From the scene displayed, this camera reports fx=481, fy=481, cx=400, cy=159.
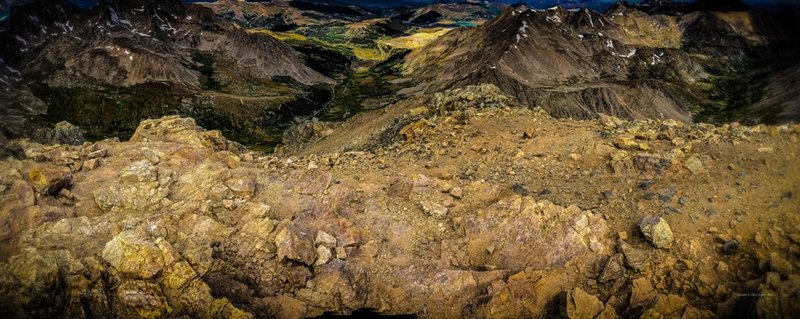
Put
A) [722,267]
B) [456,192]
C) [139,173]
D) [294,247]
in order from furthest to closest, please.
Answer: [456,192]
[139,173]
[294,247]
[722,267]

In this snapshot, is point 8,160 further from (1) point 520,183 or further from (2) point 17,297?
(1) point 520,183

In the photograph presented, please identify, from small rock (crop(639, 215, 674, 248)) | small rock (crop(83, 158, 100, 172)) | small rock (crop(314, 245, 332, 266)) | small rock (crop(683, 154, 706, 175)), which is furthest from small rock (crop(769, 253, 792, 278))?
small rock (crop(83, 158, 100, 172))

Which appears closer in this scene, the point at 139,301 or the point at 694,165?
the point at 139,301

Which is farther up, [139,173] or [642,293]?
[642,293]

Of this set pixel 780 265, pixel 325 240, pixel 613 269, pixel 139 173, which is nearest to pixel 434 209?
pixel 325 240

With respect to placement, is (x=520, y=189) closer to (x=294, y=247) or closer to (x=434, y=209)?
(x=434, y=209)

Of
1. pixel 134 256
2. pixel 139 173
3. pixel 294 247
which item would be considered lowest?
pixel 294 247
